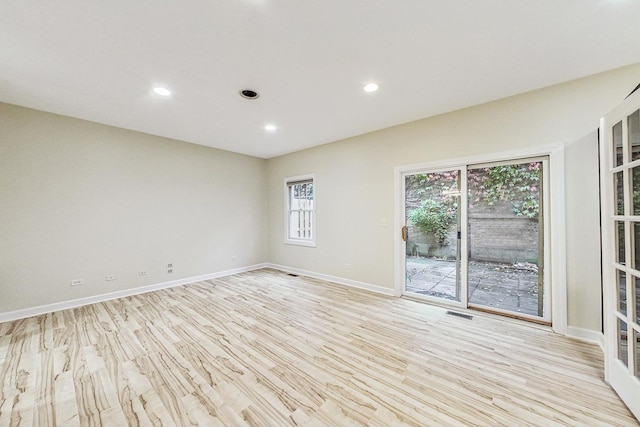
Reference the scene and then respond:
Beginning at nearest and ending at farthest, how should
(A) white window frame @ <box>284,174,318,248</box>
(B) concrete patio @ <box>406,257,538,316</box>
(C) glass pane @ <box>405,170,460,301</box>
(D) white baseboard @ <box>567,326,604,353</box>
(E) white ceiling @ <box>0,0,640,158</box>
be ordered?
1. (E) white ceiling @ <box>0,0,640,158</box>
2. (D) white baseboard @ <box>567,326,604,353</box>
3. (B) concrete patio @ <box>406,257,538,316</box>
4. (C) glass pane @ <box>405,170,460,301</box>
5. (A) white window frame @ <box>284,174,318,248</box>

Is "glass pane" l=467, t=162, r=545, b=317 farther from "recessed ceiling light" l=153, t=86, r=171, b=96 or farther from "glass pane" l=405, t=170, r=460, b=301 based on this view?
"recessed ceiling light" l=153, t=86, r=171, b=96

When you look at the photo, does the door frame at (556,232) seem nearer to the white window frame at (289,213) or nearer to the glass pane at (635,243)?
the glass pane at (635,243)

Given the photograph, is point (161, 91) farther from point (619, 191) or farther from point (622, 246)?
point (622, 246)

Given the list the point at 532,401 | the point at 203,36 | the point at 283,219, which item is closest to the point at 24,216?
the point at 203,36

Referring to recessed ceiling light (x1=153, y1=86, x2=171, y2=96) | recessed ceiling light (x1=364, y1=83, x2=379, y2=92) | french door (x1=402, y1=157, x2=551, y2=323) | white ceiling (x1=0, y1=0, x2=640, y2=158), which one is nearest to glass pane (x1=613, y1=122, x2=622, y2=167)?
white ceiling (x1=0, y1=0, x2=640, y2=158)

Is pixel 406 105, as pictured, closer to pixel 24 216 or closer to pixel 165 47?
pixel 165 47

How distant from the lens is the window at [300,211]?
17.1 feet

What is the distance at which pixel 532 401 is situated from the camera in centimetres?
170

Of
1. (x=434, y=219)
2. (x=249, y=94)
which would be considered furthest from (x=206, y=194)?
→ (x=434, y=219)

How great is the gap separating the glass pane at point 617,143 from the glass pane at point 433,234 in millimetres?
1562

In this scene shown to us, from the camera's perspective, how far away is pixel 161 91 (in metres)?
2.78

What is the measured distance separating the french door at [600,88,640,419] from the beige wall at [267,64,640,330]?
775 millimetres

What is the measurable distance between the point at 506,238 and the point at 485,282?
675 mm

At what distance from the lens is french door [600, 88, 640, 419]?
63.6 inches
